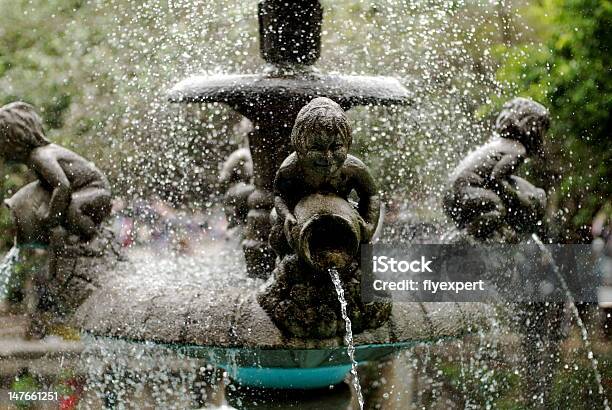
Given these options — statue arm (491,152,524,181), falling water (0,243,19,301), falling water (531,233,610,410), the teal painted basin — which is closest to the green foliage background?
falling water (0,243,19,301)

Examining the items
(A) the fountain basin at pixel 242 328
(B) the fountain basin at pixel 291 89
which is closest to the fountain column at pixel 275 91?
(B) the fountain basin at pixel 291 89

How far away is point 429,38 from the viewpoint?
799cm

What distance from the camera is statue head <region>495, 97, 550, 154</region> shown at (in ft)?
15.6

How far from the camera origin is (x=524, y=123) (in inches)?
187

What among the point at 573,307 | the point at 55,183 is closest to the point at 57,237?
the point at 55,183

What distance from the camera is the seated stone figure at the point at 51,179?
14.0 ft

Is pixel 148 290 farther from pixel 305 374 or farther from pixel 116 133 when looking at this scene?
pixel 116 133

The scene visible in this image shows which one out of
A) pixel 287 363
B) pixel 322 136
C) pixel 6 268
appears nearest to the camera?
pixel 322 136

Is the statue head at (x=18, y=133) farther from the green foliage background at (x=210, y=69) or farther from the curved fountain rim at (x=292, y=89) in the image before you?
the green foliage background at (x=210, y=69)

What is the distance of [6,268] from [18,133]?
3.80ft

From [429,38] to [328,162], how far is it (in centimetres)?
524

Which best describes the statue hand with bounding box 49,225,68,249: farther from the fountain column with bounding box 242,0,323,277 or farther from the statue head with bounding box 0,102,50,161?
the fountain column with bounding box 242,0,323,277

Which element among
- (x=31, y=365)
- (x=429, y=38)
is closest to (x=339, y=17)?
(x=429, y=38)

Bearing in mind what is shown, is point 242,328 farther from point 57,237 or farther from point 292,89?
point 57,237
